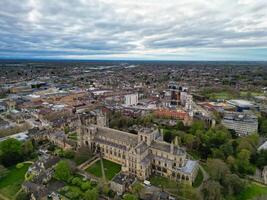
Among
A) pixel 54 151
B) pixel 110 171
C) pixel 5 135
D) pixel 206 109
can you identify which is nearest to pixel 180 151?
pixel 110 171

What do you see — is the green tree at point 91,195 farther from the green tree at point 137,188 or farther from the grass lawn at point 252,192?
the grass lawn at point 252,192

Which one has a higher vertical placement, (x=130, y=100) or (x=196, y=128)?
(x=196, y=128)

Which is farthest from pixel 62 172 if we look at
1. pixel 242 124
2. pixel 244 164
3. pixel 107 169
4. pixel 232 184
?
pixel 242 124

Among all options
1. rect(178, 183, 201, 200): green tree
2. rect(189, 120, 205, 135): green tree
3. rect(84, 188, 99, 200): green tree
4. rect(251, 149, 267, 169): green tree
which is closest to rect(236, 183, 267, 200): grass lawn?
rect(251, 149, 267, 169): green tree

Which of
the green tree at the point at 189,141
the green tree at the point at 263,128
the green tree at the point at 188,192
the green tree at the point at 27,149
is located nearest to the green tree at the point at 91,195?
the green tree at the point at 188,192

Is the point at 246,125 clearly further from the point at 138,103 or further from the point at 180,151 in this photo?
the point at 138,103

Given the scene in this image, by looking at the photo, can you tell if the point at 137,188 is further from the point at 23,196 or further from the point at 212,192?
the point at 23,196

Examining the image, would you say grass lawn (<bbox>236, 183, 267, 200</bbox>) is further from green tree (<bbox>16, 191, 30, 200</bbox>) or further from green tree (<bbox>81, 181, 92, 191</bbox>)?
green tree (<bbox>16, 191, 30, 200</bbox>)
